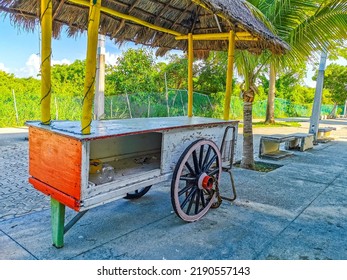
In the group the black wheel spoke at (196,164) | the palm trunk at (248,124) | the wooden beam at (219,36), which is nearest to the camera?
the black wheel spoke at (196,164)

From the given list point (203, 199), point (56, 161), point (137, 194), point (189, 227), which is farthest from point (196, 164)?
point (56, 161)

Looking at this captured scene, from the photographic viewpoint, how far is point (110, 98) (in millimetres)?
13195

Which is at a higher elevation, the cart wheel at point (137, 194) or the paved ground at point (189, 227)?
the cart wheel at point (137, 194)

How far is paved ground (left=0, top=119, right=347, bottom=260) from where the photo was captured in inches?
114

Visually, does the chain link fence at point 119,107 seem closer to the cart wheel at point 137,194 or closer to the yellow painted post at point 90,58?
the cart wheel at point 137,194

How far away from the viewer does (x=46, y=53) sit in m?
3.01

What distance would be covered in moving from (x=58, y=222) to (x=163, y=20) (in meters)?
3.62

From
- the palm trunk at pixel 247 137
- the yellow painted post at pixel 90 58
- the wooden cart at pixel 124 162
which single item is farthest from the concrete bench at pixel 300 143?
the yellow painted post at pixel 90 58

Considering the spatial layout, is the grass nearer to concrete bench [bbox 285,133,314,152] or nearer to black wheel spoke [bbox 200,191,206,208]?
concrete bench [bbox 285,133,314,152]

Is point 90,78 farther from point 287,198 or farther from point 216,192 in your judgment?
point 287,198

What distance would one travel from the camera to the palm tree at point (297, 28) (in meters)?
5.77

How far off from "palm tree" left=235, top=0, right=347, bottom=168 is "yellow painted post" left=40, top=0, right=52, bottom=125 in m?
4.09
